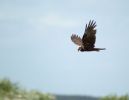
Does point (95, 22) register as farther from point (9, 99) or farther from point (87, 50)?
point (9, 99)

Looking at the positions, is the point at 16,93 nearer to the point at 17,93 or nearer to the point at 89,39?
the point at 17,93

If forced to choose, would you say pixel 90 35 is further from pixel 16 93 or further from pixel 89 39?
pixel 16 93

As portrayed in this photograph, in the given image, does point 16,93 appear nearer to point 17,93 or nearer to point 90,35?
point 17,93

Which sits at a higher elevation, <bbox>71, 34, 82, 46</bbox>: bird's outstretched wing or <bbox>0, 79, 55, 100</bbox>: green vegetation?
<bbox>71, 34, 82, 46</bbox>: bird's outstretched wing

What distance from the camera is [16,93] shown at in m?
25.1

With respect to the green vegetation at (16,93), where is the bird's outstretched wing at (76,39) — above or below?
above

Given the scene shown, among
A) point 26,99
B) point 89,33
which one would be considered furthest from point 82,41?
point 26,99

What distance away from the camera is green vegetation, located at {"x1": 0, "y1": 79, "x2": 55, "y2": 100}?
24.8 m

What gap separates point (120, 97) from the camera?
26625 millimetres

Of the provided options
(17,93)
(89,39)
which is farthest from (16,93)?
(89,39)

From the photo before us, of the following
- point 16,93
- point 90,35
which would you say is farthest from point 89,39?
point 16,93

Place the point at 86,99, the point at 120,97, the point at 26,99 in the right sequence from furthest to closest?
the point at 86,99, the point at 120,97, the point at 26,99

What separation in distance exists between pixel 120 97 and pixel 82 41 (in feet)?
12.8

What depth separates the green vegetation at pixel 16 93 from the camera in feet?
81.4
